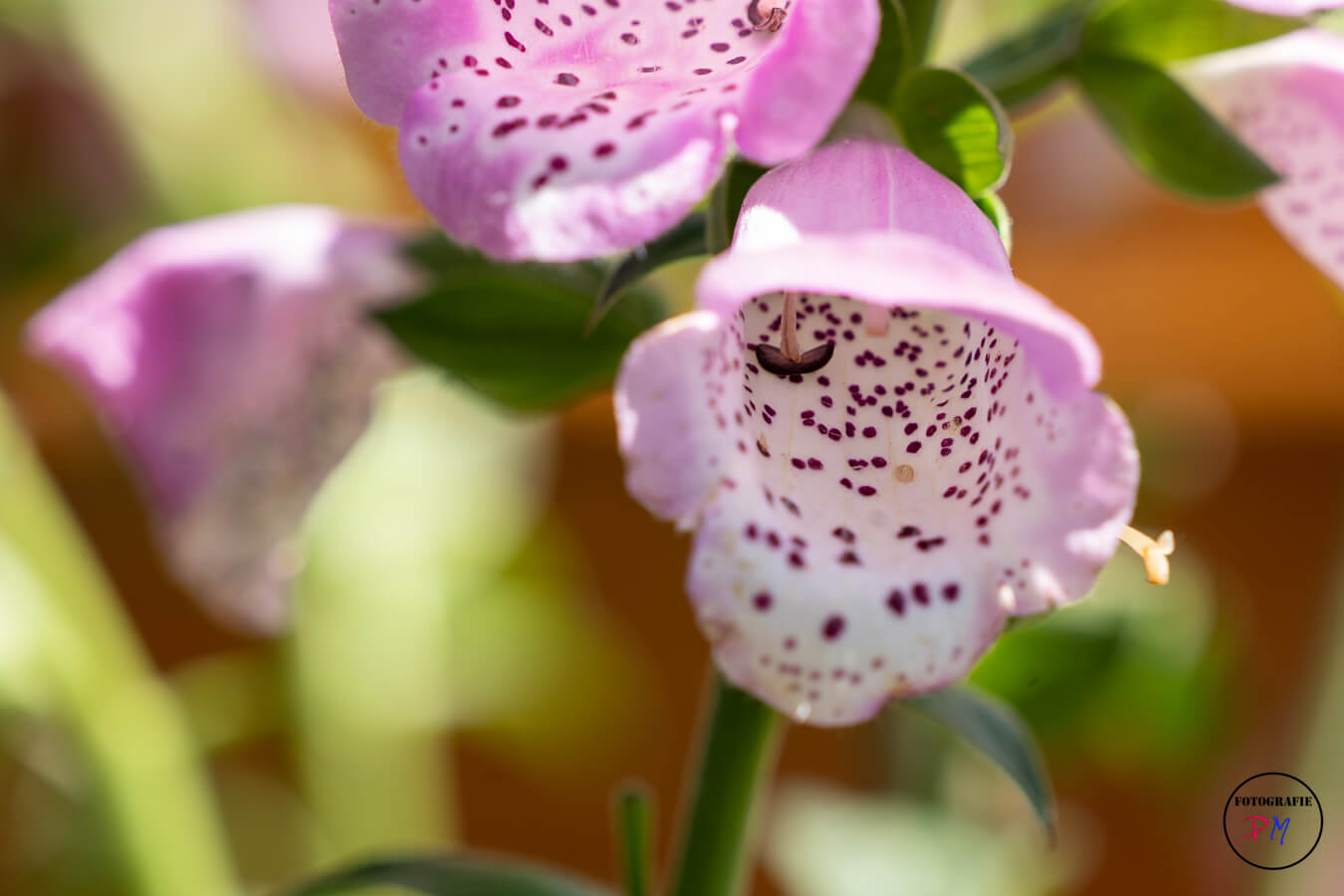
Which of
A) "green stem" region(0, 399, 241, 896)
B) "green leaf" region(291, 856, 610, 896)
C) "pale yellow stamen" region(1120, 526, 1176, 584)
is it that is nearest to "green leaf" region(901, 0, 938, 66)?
"pale yellow stamen" region(1120, 526, 1176, 584)

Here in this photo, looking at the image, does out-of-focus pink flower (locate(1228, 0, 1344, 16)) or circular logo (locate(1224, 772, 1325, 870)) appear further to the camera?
circular logo (locate(1224, 772, 1325, 870))

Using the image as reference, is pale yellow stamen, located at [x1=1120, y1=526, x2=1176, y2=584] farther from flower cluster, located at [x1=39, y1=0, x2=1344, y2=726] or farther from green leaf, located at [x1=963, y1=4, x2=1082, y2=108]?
green leaf, located at [x1=963, y1=4, x2=1082, y2=108]

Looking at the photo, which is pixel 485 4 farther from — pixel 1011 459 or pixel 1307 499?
pixel 1307 499

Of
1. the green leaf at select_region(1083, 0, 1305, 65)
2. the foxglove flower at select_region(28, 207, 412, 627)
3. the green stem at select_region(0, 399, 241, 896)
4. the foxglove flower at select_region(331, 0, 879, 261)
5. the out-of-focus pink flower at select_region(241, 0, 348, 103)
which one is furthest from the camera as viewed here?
the out-of-focus pink flower at select_region(241, 0, 348, 103)

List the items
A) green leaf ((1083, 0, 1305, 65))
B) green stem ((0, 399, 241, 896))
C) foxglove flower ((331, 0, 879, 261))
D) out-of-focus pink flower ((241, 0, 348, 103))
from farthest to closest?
out-of-focus pink flower ((241, 0, 348, 103)) → green stem ((0, 399, 241, 896)) → green leaf ((1083, 0, 1305, 65)) → foxglove flower ((331, 0, 879, 261))

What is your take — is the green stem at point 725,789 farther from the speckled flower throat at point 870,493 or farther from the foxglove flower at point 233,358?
the foxglove flower at point 233,358

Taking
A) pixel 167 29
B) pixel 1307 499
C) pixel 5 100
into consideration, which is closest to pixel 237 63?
pixel 167 29
